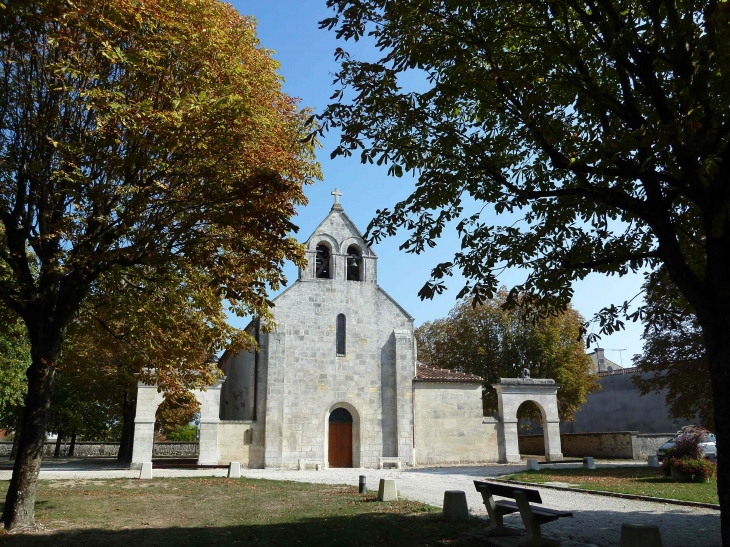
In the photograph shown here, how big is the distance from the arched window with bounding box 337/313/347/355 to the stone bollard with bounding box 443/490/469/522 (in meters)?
→ 19.5

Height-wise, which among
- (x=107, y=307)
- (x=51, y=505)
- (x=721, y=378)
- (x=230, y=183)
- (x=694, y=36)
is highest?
(x=694, y=36)

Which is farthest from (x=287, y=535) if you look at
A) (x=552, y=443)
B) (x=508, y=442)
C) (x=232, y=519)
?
(x=552, y=443)

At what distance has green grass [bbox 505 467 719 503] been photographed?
→ 572 inches

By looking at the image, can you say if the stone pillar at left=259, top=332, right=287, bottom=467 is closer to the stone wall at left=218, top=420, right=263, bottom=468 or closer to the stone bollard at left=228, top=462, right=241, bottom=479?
the stone wall at left=218, top=420, right=263, bottom=468

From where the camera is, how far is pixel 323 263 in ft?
102

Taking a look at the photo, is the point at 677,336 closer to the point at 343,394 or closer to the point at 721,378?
the point at 343,394

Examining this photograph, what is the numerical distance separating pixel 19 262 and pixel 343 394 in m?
20.4

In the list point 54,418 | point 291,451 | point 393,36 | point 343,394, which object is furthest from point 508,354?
point 393,36

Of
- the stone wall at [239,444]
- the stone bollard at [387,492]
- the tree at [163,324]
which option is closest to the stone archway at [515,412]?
the stone wall at [239,444]

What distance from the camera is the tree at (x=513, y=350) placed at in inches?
1560

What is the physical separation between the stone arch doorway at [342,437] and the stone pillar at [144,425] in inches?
321

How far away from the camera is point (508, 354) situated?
136 ft

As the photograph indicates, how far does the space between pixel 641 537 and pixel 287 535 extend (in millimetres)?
5326

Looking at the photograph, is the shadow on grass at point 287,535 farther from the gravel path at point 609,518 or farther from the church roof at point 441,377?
the church roof at point 441,377
